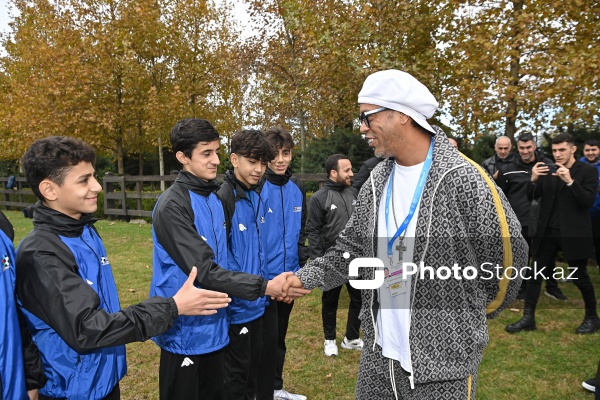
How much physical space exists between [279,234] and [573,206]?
3.97 m

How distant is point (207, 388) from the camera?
118 inches

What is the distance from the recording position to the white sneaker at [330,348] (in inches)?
204

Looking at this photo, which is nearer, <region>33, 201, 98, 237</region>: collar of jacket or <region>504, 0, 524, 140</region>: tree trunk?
<region>33, 201, 98, 237</region>: collar of jacket

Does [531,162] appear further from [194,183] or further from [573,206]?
[194,183]

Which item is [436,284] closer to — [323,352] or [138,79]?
[323,352]

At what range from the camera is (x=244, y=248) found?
3.53m

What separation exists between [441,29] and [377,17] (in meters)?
1.62

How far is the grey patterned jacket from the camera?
2059 millimetres

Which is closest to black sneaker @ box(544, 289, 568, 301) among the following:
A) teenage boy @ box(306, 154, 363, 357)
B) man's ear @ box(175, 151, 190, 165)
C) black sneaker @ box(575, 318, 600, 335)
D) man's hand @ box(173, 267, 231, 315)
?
black sneaker @ box(575, 318, 600, 335)

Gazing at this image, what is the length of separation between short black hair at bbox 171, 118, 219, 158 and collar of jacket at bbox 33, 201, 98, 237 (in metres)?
0.99

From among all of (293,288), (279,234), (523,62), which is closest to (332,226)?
(279,234)

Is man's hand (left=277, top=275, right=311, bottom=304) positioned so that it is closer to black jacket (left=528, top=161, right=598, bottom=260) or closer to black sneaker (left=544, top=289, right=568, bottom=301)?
black jacket (left=528, top=161, right=598, bottom=260)

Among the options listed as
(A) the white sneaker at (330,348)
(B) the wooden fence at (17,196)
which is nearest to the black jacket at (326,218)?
(A) the white sneaker at (330,348)

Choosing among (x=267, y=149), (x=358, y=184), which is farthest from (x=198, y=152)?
(x=358, y=184)
